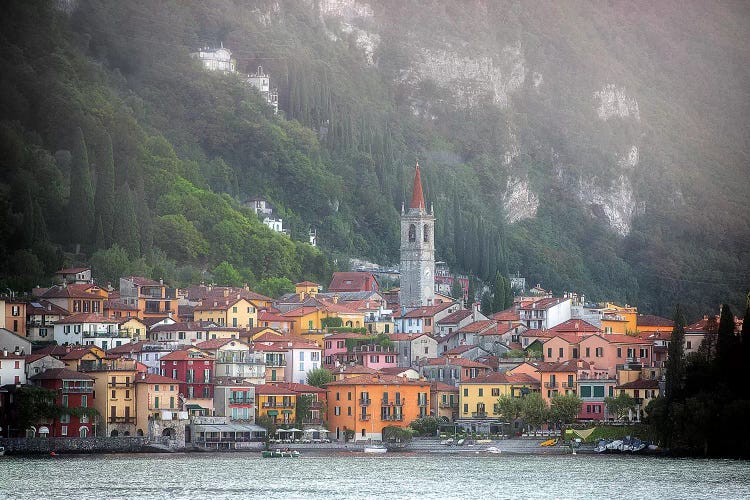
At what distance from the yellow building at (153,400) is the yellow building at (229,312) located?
20958 millimetres

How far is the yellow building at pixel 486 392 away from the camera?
406 feet

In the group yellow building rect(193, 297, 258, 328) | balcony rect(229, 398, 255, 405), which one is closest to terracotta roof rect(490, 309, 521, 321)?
yellow building rect(193, 297, 258, 328)

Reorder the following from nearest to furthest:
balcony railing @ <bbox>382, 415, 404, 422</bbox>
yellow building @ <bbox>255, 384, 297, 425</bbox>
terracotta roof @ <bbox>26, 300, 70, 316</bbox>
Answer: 1. yellow building @ <bbox>255, 384, 297, 425</bbox>
2. balcony railing @ <bbox>382, 415, 404, 422</bbox>
3. terracotta roof @ <bbox>26, 300, 70, 316</bbox>

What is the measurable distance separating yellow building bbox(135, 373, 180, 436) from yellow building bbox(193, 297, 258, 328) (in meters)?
21.0

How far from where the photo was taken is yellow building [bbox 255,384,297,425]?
120m

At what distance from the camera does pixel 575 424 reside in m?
120

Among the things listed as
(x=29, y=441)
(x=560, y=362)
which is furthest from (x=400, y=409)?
(x=29, y=441)

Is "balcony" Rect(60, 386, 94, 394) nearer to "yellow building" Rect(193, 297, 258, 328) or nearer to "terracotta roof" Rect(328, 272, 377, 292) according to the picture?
"yellow building" Rect(193, 297, 258, 328)

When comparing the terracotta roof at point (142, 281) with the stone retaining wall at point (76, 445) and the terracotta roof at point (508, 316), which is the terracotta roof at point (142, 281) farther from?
the stone retaining wall at point (76, 445)

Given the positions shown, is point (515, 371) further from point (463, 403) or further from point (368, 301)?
point (368, 301)

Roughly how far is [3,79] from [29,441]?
69120 mm

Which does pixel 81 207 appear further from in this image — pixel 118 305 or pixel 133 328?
pixel 133 328

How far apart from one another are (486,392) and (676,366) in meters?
14.9

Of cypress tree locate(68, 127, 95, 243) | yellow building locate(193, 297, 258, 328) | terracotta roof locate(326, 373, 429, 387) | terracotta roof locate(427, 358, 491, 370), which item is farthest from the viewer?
cypress tree locate(68, 127, 95, 243)
